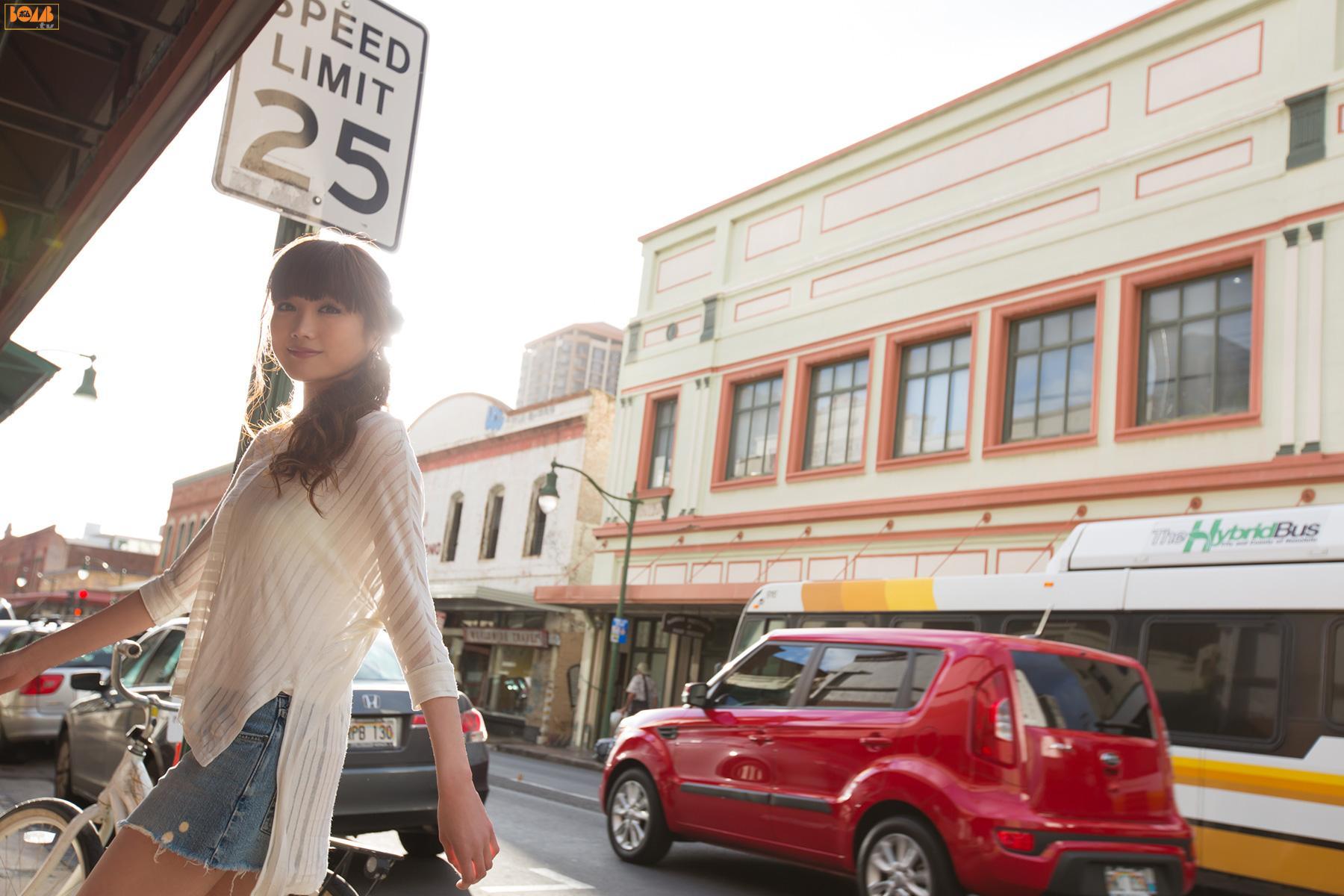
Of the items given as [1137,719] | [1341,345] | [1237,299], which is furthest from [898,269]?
[1137,719]

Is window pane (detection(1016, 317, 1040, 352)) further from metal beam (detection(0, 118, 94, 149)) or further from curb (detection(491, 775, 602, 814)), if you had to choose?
metal beam (detection(0, 118, 94, 149))

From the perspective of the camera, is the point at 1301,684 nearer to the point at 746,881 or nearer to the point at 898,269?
the point at 746,881

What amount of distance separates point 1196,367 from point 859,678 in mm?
9644

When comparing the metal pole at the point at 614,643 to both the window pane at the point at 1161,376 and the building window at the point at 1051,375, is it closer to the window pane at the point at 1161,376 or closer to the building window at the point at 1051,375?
the building window at the point at 1051,375

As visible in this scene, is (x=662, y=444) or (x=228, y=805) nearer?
(x=228, y=805)

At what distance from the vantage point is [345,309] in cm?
210

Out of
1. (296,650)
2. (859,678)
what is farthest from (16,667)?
(859,678)

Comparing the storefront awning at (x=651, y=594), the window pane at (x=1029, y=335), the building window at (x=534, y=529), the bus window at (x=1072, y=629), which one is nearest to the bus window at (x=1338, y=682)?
the bus window at (x=1072, y=629)

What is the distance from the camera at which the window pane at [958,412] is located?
18.4 metres

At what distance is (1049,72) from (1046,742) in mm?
14470

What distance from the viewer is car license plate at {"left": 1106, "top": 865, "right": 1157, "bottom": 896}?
6.34 metres

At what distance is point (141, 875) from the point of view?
1.85 m

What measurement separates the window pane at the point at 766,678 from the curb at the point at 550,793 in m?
3.98

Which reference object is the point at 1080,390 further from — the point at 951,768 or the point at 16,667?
the point at 16,667
